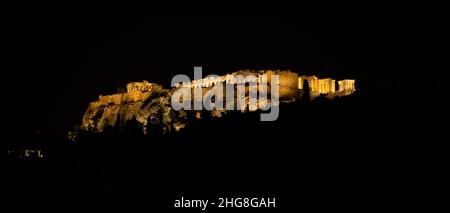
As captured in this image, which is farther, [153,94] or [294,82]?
[153,94]

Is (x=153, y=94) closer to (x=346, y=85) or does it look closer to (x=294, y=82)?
(x=294, y=82)

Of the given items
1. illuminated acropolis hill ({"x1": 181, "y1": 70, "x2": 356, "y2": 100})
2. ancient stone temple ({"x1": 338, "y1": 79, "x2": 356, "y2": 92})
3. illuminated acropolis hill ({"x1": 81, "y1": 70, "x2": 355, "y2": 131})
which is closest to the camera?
illuminated acropolis hill ({"x1": 181, "y1": 70, "x2": 356, "y2": 100})

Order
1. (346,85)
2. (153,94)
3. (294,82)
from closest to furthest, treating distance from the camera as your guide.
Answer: (294,82), (346,85), (153,94)

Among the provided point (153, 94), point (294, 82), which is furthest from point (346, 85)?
point (153, 94)

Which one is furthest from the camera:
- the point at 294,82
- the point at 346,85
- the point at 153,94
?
the point at 153,94

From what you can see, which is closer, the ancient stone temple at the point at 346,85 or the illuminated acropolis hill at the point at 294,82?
the illuminated acropolis hill at the point at 294,82

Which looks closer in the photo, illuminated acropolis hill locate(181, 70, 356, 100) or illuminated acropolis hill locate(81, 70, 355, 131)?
illuminated acropolis hill locate(181, 70, 356, 100)

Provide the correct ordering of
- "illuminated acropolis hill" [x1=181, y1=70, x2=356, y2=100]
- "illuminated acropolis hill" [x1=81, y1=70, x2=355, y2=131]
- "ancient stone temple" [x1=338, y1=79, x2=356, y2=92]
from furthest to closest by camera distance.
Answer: "ancient stone temple" [x1=338, y1=79, x2=356, y2=92] < "illuminated acropolis hill" [x1=81, y1=70, x2=355, y2=131] < "illuminated acropolis hill" [x1=181, y1=70, x2=356, y2=100]

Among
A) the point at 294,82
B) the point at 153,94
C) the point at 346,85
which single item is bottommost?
the point at 153,94

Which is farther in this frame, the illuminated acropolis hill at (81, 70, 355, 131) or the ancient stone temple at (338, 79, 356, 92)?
the ancient stone temple at (338, 79, 356, 92)

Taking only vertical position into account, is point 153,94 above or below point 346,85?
below
